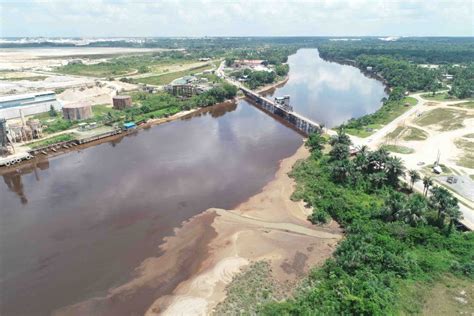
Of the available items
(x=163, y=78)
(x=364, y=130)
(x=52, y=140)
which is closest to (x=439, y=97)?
(x=364, y=130)

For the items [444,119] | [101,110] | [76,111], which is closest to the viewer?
[444,119]

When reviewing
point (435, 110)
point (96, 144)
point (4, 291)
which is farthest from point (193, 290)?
point (435, 110)

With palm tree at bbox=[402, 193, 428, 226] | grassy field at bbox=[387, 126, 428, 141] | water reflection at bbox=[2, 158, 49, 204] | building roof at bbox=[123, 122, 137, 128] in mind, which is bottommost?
water reflection at bbox=[2, 158, 49, 204]

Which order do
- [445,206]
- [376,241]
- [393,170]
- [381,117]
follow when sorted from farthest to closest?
[381,117], [393,170], [445,206], [376,241]

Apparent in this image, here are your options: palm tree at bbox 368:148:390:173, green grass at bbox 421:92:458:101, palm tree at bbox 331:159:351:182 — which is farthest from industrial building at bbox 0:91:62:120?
green grass at bbox 421:92:458:101

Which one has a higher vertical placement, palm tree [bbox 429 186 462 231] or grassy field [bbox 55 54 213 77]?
palm tree [bbox 429 186 462 231]

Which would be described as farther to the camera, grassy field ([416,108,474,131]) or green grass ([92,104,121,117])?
green grass ([92,104,121,117])

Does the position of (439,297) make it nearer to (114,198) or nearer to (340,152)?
(340,152)

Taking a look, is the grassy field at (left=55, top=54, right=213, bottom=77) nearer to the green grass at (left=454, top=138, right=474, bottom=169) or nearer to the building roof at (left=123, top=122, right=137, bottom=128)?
the building roof at (left=123, top=122, right=137, bottom=128)
